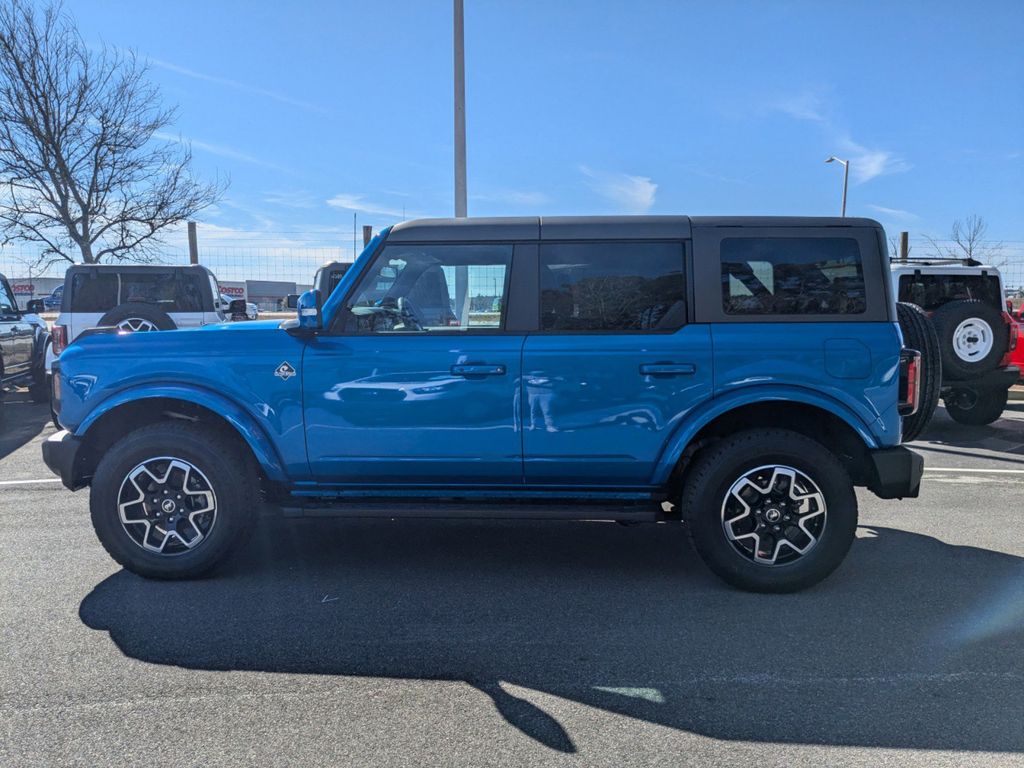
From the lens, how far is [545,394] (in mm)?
4027

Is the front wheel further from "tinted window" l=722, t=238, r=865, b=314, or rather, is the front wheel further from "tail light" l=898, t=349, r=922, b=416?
"tinted window" l=722, t=238, r=865, b=314

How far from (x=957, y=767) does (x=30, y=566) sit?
473 centimetres

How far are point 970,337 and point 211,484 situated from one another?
808cm

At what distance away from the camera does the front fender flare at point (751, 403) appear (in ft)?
13.0

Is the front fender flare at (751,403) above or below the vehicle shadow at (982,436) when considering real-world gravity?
above

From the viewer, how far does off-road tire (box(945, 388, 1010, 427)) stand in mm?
9289

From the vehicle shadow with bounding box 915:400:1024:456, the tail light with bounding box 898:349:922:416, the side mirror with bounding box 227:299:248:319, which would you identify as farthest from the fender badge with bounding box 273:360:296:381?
the side mirror with bounding box 227:299:248:319

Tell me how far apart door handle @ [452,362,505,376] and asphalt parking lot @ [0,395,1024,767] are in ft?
3.86

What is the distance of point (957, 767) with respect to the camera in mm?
2527

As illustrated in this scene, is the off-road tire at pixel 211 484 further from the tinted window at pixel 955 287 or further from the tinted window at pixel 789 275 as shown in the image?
the tinted window at pixel 955 287

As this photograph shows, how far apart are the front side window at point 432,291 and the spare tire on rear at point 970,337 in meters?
6.39

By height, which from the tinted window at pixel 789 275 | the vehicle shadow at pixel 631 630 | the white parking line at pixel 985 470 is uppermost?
the tinted window at pixel 789 275

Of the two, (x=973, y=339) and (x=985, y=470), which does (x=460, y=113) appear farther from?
(x=985, y=470)

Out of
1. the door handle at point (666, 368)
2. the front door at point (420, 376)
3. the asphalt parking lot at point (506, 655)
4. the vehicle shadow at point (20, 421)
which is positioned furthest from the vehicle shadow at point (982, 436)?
the vehicle shadow at point (20, 421)
